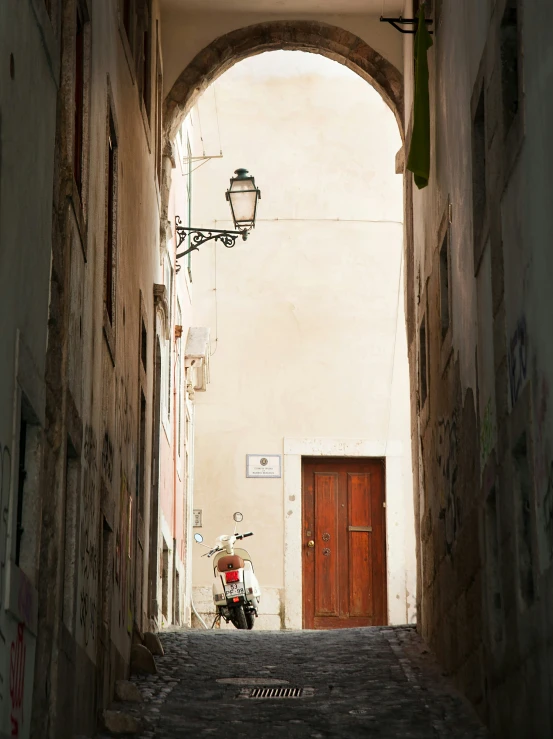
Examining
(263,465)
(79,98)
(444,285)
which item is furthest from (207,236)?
(79,98)

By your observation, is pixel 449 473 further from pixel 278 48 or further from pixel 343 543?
pixel 343 543

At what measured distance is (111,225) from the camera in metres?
9.92

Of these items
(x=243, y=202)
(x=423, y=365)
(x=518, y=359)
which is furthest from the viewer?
(x=243, y=202)

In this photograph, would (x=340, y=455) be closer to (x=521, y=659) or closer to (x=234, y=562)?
(x=234, y=562)

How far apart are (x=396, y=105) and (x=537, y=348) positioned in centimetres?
993

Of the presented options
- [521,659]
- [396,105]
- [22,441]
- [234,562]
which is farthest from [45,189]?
[234,562]

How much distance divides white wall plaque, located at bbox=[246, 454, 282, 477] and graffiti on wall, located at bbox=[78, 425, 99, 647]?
12.3 metres

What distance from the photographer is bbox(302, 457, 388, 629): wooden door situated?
21062 mm

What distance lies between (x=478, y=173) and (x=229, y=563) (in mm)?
9791

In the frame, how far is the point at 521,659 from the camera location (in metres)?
6.73

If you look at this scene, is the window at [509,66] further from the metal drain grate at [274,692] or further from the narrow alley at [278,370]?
the metal drain grate at [274,692]

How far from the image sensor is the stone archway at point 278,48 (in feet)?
51.7

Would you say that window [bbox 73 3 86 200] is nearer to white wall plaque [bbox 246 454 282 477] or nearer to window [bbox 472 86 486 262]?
window [bbox 472 86 486 262]

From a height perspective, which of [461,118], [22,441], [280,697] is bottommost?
[280,697]
